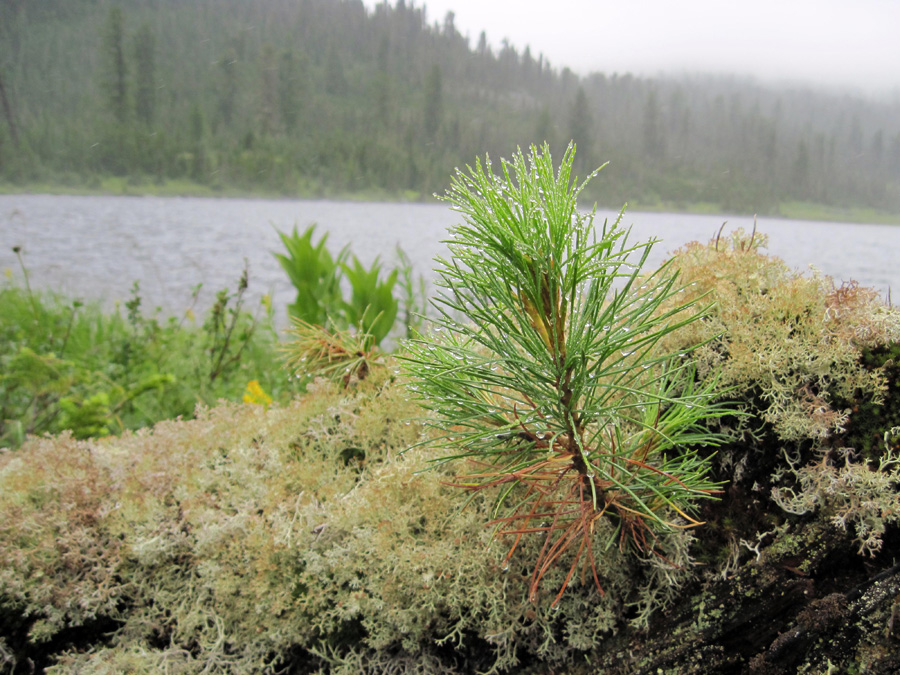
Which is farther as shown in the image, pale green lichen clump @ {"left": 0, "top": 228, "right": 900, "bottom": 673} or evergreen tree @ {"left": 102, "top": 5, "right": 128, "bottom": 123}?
evergreen tree @ {"left": 102, "top": 5, "right": 128, "bottom": 123}

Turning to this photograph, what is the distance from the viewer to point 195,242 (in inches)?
260

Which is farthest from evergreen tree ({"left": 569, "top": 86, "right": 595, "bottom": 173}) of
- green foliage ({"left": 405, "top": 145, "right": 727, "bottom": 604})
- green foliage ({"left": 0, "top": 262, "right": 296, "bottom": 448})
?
green foliage ({"left": 405, "top": 145, "right": 727, "bottom": 604})

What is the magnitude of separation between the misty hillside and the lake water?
0.67 m

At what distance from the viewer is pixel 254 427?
1193 mm

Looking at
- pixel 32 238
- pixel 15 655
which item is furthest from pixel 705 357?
pixel 32 238

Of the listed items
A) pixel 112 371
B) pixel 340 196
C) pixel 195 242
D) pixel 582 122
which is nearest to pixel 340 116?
pixel 340 196

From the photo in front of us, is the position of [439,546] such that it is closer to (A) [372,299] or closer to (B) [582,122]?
(A) [372,299]

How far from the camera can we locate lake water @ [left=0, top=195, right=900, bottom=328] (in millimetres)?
4070

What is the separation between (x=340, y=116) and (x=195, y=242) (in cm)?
620

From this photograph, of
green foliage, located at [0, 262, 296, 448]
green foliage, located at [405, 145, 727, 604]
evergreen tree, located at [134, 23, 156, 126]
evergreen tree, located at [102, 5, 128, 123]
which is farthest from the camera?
evergreen tree, located at [134, 23, 156, 126]

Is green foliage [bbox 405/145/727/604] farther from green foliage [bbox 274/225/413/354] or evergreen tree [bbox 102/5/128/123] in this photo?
evergreen tree [bbox 102/5/128/123]

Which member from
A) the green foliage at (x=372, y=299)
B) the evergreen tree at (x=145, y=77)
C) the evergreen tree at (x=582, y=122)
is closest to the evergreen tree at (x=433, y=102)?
the evergreen tree at (x=582, y=122)

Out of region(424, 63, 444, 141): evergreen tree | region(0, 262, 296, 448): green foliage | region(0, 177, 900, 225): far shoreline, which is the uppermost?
region(424, 63, 444, 141): evergreen tree

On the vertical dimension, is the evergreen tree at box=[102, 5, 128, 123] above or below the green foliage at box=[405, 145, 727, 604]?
above
